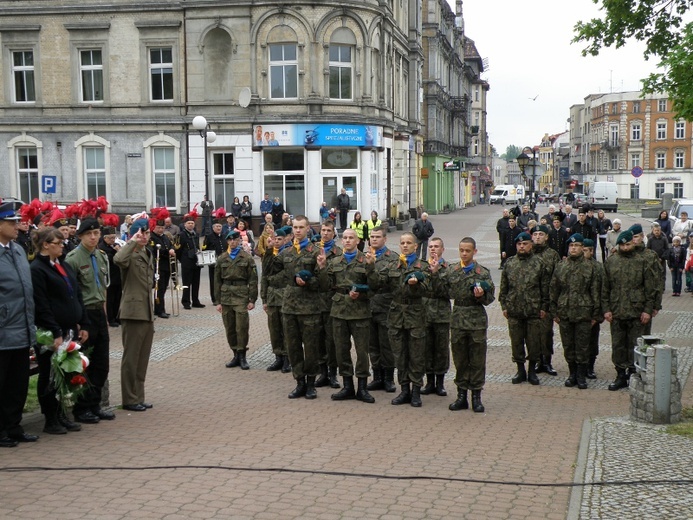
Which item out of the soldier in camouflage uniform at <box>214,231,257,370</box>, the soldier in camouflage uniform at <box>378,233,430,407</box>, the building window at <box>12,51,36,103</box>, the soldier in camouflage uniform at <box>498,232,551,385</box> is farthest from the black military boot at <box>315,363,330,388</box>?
the building window at <box>12,51,36,103</box>

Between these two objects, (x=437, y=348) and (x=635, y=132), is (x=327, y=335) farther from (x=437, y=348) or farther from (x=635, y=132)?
(x=635, y=132)

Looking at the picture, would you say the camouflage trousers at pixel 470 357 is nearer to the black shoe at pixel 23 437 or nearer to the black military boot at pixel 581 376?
the black military boot at pixel 581 376

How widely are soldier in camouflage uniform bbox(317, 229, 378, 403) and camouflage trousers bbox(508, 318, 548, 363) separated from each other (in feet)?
7.29

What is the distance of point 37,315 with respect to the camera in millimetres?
8250

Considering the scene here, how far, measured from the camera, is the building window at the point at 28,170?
35438mm

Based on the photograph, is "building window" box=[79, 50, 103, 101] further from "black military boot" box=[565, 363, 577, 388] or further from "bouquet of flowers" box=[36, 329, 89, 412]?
"bouquet of flowers" box=[36, 329, 89, 412]

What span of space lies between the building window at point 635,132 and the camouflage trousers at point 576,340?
321 feet

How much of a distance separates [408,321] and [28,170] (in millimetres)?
29609

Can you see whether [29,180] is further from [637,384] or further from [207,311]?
[637,384]

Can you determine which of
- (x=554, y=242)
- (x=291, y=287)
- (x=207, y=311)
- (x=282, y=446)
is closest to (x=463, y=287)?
(x=291, y=287)

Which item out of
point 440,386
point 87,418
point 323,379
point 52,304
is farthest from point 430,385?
point 52,304

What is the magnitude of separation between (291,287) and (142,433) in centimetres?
270

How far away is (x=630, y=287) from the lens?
35.4 ft

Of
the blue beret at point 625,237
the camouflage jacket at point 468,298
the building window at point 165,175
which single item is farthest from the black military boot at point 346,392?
the building window at point 165,175
